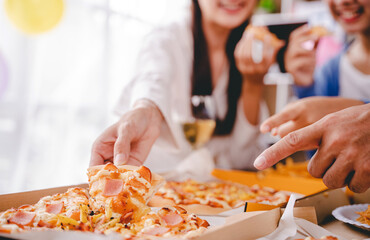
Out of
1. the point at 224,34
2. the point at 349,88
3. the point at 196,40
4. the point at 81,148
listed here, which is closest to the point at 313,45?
the point at 349,88

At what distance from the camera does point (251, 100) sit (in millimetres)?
2029

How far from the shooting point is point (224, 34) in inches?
83.2

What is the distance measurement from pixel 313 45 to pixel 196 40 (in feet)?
2.86

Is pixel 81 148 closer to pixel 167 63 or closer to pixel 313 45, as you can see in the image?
pixel 167 63

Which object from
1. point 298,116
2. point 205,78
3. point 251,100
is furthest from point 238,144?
point 298,116

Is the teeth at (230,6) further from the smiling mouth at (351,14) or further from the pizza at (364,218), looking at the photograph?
the pizza at (364,218)

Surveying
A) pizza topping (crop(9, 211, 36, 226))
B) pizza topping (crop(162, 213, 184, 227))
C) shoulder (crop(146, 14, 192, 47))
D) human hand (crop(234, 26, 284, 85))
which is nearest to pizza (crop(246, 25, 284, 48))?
human hand (crop(234, 26, 284, 85))

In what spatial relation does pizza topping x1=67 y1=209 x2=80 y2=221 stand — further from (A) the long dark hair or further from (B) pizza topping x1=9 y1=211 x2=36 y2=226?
(A) the long dark hair

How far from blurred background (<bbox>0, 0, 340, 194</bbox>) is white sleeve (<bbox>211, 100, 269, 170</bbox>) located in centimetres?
75

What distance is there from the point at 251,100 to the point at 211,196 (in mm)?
→ 1079

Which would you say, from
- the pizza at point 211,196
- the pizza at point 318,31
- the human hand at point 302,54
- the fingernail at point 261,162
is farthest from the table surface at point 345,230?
the pizza at point 318,31

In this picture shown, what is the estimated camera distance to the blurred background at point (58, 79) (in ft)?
5.68

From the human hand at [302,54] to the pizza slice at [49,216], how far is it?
6.18ft

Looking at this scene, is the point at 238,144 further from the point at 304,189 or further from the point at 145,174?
the point at 145,174
